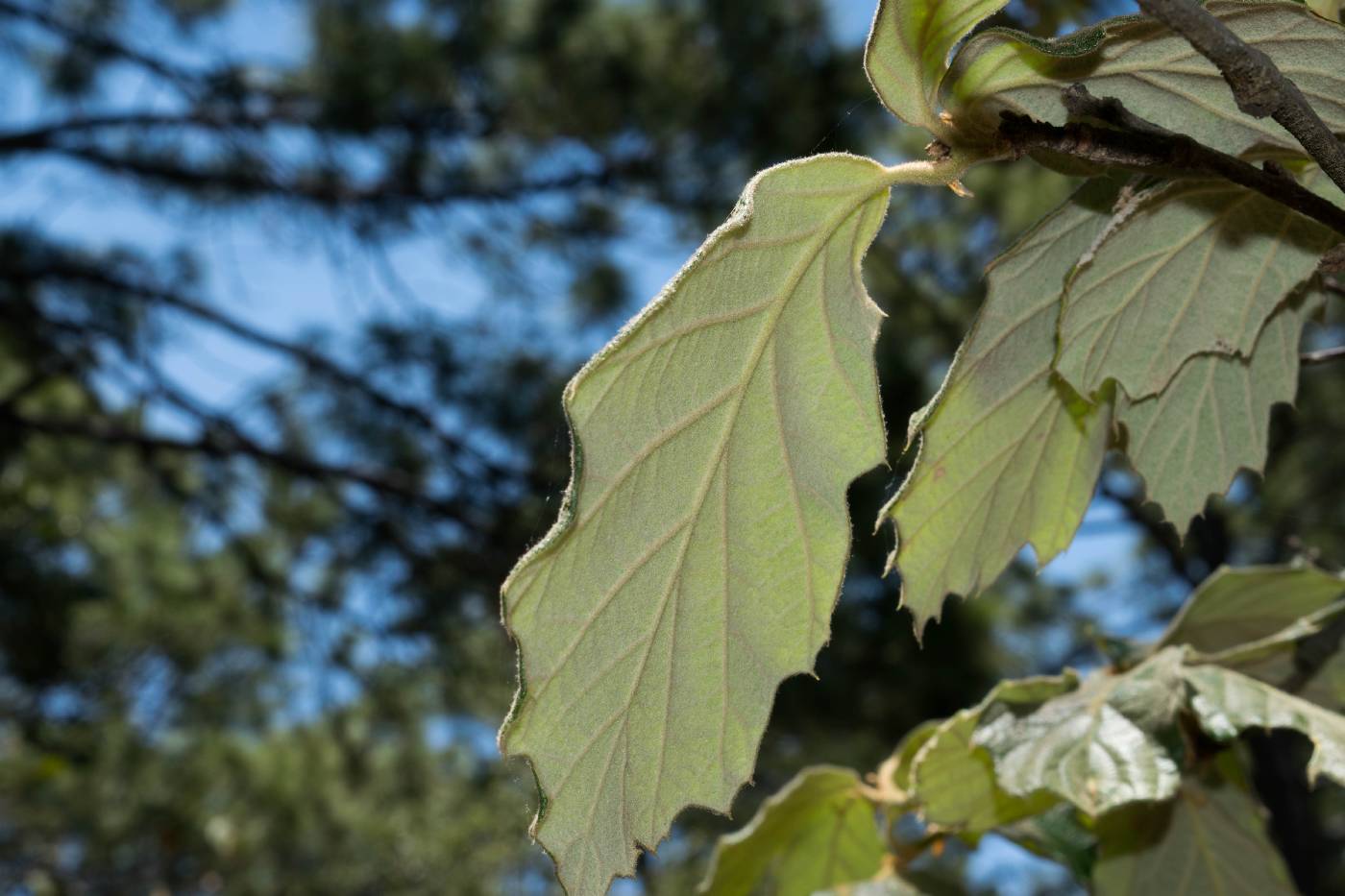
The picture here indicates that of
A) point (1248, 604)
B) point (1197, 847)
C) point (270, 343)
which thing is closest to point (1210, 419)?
point (1248, 604)

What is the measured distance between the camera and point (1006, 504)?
71 cm

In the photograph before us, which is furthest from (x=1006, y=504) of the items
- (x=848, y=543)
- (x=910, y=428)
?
(x=848, y=543)

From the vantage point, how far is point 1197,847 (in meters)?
0.90

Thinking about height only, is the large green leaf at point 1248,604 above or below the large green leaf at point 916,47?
below

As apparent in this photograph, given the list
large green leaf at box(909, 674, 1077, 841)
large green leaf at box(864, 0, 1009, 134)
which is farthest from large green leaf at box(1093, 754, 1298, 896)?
large green leaf at box(864, 0, 1009, 134)

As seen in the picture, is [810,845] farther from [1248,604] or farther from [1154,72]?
[1154,72]

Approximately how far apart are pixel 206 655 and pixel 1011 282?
6.36 meters

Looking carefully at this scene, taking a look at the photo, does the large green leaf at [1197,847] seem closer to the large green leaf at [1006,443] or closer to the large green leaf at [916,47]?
the large green leaf at [1006,443]

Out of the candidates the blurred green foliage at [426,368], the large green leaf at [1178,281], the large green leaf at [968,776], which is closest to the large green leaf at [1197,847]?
the large green leaf at [968,776]

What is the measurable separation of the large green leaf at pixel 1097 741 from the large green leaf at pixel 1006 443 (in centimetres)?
11

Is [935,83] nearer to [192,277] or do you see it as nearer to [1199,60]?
[1199,60]

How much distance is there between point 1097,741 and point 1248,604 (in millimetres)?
234

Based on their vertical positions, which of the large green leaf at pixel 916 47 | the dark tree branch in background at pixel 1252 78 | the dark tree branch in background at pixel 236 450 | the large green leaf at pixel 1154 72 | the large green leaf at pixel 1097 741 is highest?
the dark tree branch in background at pixel 236 450

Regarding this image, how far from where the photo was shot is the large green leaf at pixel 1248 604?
882 mm
